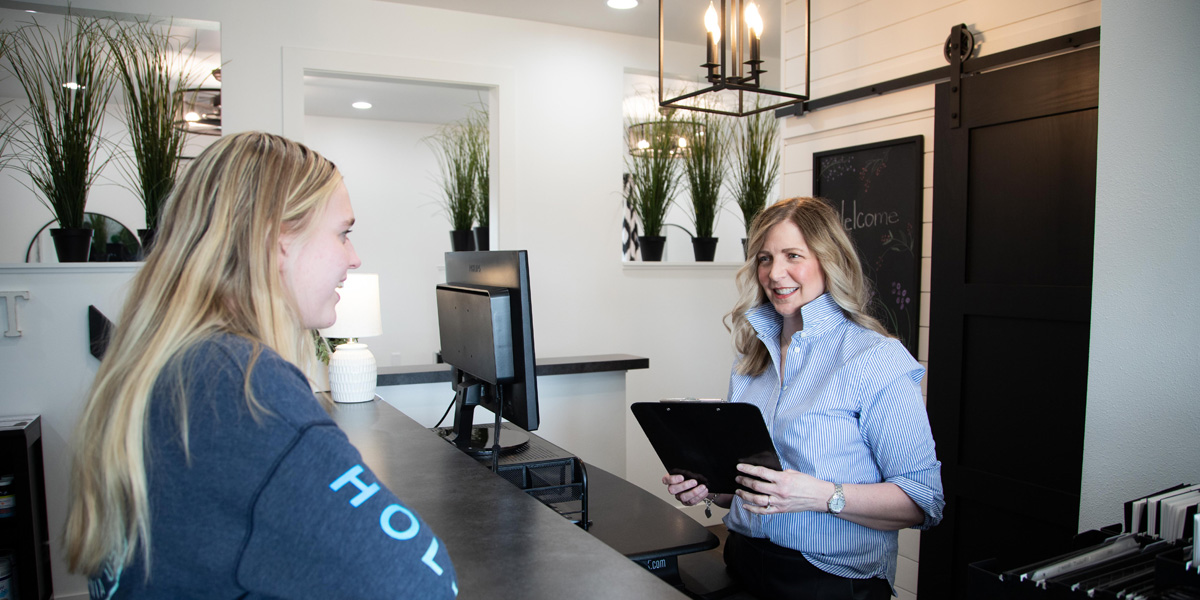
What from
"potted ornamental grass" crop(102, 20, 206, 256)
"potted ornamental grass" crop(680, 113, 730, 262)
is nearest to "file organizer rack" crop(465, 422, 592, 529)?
"potted ornamental grass" crop(102, 20, 206, 256)

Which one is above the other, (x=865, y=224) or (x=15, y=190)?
(x=15, y=190)

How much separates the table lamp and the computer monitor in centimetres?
55

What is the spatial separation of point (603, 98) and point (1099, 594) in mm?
3665

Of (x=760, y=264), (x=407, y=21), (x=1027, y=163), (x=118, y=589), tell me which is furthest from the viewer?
(x=407, y=21)

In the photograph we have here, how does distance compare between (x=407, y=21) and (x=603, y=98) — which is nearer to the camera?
(x=407, y=21)

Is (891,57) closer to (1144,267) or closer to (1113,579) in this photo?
(1144,267)

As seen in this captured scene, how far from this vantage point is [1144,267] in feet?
5.40

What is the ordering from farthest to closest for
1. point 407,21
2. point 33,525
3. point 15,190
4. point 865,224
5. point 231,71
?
point 15,190 → point 407,21 → point 231,71 → point 865,224 → point 33,525

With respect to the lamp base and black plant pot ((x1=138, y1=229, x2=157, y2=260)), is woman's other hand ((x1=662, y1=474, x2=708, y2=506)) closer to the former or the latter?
the lamp base

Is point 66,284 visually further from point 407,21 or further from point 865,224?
point 865,224

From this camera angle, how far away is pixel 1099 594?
1177 mm

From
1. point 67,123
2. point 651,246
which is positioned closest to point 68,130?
point 67,123

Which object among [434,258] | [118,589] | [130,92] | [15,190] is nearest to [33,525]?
[130,92]

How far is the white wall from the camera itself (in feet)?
5.16
